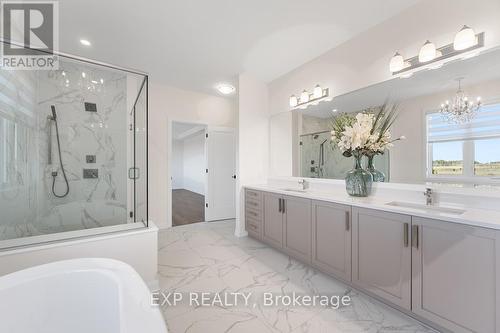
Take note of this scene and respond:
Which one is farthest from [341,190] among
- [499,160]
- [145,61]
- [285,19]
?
[145,61]

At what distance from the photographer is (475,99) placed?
159 cm

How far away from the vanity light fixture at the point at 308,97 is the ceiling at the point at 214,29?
0.46 meters

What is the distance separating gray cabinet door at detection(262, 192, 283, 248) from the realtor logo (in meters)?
2.70

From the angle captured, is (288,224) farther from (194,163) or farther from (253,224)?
(194,163)

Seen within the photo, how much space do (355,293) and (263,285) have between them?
2.69 ft

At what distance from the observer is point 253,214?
3.10 m

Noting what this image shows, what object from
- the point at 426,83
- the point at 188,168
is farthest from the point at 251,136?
the point at 188,168

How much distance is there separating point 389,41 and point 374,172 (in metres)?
1.30

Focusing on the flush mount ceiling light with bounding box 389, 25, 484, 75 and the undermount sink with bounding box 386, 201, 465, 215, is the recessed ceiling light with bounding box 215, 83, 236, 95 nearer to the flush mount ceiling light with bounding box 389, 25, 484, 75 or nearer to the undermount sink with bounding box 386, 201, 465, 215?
the flush mount ceiling light with bounding box 389, 25, 484, 75

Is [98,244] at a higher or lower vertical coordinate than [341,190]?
lower

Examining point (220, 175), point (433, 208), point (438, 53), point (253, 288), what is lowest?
point (253, 288)

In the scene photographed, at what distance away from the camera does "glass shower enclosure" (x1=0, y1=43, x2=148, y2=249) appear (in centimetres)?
204

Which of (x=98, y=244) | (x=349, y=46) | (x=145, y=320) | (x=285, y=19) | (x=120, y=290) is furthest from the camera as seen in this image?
(x=349, y=46)

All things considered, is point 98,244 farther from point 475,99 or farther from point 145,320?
point 475,99
